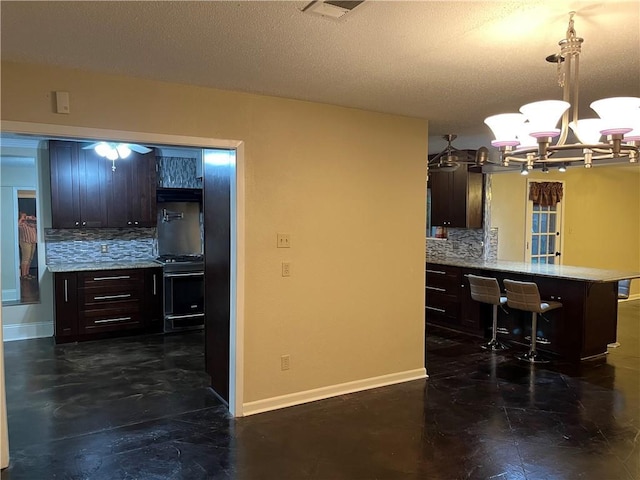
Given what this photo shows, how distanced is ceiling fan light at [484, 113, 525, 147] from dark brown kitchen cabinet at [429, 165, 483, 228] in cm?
433

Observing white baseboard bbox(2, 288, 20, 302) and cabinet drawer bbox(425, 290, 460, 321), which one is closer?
white baseboard bbox(2, 288, 20, 302)

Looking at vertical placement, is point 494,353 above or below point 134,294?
below

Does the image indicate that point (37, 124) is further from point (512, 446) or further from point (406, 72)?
point (512, 446)

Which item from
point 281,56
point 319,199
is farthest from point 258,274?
point 281,56

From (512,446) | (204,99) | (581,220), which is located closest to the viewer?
(512,446)

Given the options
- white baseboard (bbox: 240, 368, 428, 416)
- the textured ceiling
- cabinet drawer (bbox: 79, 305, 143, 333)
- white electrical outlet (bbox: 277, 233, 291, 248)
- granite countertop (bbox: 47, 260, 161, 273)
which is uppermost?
the textured ceiling

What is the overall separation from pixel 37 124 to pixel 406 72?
7.12 ft

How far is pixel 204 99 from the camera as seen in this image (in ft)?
10.8

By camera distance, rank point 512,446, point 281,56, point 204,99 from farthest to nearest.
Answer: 1. point 204,99
2. point 512,446
3. point 281,56

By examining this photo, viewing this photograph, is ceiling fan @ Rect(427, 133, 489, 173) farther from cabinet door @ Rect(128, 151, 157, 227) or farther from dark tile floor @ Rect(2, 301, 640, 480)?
cabinet door @ Rect(128, 151, 157, 227)

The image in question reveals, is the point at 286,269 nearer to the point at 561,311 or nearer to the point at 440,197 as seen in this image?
the point at 561,311

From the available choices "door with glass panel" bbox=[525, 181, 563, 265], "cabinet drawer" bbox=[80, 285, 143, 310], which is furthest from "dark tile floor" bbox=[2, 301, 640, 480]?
"door with glass panel" bbox=[525, 181, 563, 265]

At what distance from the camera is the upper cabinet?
552cm

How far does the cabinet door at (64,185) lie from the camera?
547 cm
